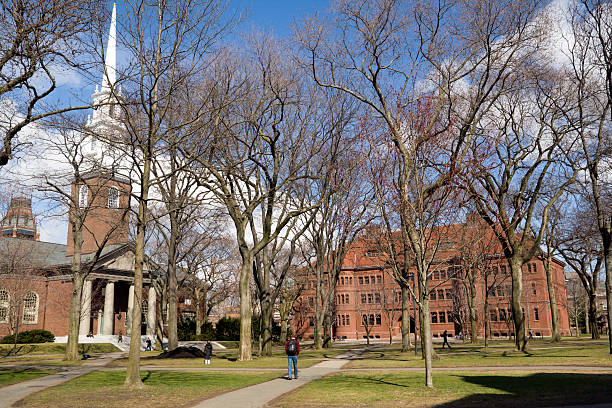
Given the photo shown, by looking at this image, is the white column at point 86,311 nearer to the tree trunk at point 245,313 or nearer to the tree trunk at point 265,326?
the tree trunk at point 265,326

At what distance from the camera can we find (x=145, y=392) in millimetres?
13672

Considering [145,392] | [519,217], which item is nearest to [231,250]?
[519,217]

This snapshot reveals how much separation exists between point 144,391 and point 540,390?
10.3 meters

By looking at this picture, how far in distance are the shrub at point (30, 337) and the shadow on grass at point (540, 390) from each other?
39.4 meters

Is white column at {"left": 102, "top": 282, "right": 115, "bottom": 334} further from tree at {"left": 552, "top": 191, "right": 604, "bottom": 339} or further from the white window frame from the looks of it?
tree at {"left": 552, "top": 191, "right": 604, "bottom": 339}

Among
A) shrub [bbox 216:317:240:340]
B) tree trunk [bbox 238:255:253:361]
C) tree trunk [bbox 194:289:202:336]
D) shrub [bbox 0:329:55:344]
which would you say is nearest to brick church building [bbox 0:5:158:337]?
shrub [bbox 0:329:55:344]

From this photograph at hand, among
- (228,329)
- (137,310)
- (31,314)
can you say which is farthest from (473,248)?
(31,314)

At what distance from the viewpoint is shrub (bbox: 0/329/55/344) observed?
41981mm

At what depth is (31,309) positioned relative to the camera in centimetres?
5156

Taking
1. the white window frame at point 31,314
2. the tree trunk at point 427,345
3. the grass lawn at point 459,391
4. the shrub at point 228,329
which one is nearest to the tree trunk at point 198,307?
the shrub at point 228,329

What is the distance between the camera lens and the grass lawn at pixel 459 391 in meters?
11.4

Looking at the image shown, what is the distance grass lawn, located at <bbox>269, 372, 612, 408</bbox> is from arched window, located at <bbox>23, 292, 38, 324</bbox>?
4459 centimetres

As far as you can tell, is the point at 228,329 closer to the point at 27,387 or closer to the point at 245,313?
the point at 245,313

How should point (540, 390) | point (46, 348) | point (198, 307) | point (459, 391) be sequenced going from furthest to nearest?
point (198, 307), point (46, 348), point (459, 391), point (540, 390)
